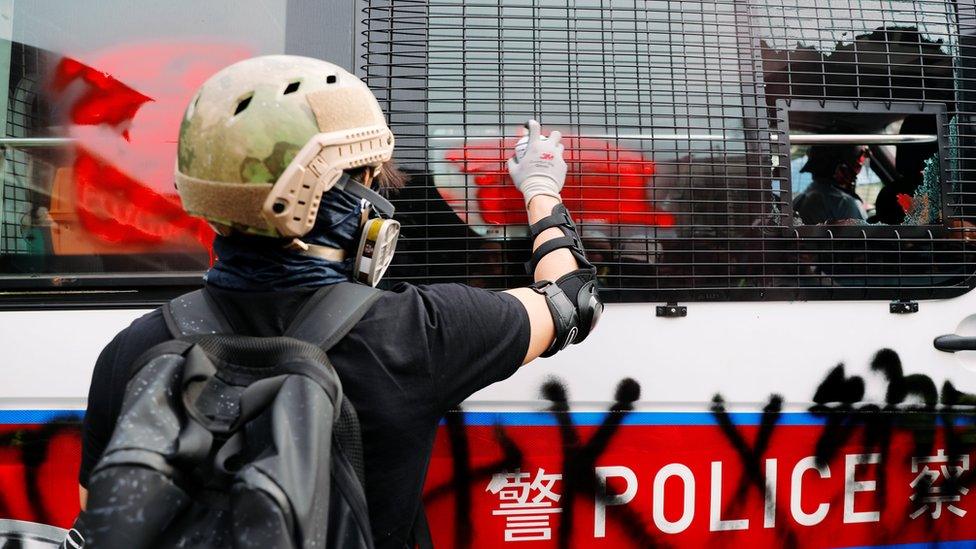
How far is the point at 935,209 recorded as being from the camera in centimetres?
190

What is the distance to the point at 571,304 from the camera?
1396 mm

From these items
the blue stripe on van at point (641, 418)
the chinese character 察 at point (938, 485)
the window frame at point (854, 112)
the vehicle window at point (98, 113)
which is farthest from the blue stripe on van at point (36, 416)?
the chinese character 察 at point (938, 485)

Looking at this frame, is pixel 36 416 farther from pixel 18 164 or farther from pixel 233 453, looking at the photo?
pixel 233 453

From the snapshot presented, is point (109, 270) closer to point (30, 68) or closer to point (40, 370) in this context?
point (40, 370)

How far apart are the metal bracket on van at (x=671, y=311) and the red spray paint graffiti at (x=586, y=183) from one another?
18cm

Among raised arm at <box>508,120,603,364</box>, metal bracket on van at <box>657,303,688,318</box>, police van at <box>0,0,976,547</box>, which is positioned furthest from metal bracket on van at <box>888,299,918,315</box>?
raised arm at <box>508,120,603,364</box>

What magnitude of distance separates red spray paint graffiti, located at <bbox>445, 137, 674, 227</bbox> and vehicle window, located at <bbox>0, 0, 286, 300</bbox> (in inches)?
19.9

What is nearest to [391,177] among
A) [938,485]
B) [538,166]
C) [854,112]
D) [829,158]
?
[538,166]

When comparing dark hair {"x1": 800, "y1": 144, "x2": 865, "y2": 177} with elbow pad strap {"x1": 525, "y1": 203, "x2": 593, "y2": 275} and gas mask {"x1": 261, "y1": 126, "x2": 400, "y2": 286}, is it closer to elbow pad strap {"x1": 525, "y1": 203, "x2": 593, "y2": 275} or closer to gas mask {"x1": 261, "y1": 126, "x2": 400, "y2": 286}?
elbow pad strap {"x1": 525, "y1": 203, "x2": 593, "y2": 275}

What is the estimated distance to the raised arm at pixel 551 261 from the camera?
1357 mm

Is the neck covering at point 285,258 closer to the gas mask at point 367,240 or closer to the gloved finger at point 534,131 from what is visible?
the gas mask at point 367,240

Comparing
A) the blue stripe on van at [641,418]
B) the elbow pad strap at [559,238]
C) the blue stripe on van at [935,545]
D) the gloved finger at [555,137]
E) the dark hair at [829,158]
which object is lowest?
the blue stripe on van at [935,545]

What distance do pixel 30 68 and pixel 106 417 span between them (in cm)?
90

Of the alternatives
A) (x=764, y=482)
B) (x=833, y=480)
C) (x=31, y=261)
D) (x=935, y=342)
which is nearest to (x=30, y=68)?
(x=31, y=261)
